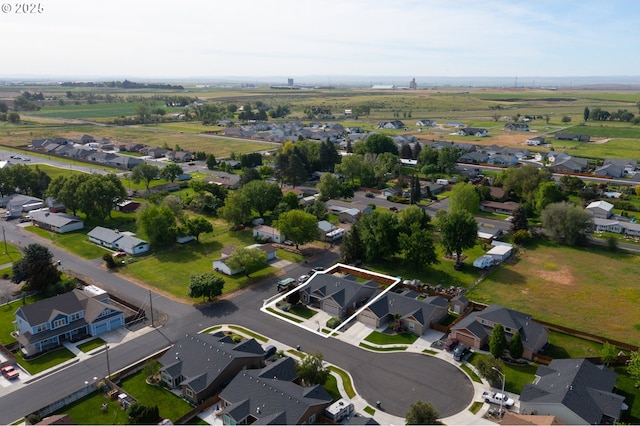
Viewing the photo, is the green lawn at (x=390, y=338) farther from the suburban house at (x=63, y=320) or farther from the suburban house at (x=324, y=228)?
the suburban house at (x=63, y=320)

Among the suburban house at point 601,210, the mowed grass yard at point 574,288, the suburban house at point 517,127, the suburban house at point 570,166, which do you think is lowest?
the mowed grass yard at point 574,288

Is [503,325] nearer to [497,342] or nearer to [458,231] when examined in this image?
[497,342]

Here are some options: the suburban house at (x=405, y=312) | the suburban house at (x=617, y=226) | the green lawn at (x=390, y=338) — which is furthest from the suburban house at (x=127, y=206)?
the suburban house at (x=617, y=226)

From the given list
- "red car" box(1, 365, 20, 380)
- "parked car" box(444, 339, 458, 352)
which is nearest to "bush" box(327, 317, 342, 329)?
"parked car" box(444, 339, 458, 352)

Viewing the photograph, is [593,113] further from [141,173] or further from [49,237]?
[49,237]

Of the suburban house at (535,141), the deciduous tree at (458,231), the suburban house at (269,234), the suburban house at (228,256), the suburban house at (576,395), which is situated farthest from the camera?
the suburban house at (535,141)

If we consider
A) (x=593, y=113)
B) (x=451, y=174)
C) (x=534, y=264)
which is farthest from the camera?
(x=593, y=113)

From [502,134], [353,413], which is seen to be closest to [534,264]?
[353,413]
